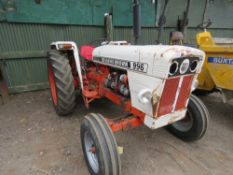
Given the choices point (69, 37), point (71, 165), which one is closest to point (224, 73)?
point (71, 165)

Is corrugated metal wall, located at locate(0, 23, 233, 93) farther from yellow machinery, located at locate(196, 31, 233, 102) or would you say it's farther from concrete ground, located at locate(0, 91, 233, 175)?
yellow machinery, located at locate(196, 31, 233, 102)

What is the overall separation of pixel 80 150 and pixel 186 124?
1.37 meters

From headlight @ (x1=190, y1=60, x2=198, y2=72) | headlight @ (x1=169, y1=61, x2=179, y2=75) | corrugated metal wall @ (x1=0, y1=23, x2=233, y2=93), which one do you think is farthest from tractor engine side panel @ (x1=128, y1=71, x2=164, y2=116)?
corrugated metal wall @ (x1=0, y1=23, x2=233, y2=93)

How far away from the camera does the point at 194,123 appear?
1.91m

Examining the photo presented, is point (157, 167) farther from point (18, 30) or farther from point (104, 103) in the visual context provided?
point (18, 30)

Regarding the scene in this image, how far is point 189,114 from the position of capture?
2.00 meters

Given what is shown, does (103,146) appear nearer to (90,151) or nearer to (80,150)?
(90,151)

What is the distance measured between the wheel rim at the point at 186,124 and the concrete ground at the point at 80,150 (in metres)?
0.17

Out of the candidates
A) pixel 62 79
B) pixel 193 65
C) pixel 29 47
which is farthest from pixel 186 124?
pixel 29 47

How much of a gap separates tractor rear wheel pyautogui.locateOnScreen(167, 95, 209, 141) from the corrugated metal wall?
9.55 feet

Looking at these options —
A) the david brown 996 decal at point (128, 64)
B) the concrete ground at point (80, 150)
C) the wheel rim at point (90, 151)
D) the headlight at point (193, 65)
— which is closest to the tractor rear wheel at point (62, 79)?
the concrete ground at point (80, 150)

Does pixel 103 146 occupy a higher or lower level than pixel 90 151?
higher

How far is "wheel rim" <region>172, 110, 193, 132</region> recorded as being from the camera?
78.5 inches

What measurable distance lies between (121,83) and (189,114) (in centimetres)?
95
